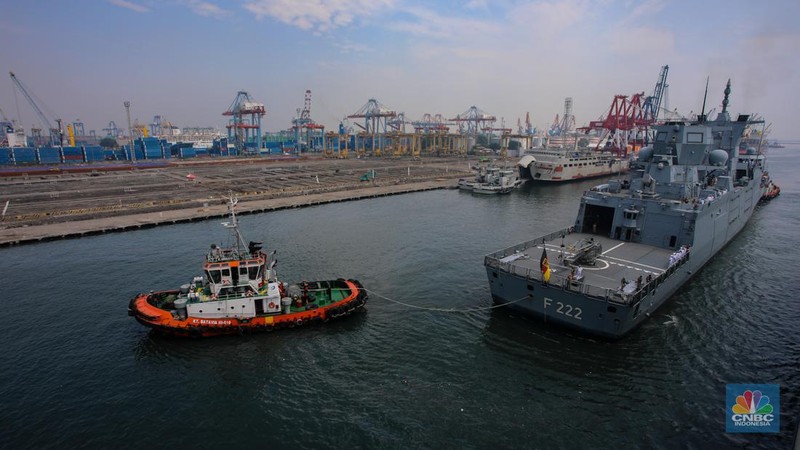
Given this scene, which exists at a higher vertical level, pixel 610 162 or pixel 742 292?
pixel 610 162

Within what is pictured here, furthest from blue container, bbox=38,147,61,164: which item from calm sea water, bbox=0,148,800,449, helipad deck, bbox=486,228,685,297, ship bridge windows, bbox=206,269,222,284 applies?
helipad deck, bbox=486,228,685,297

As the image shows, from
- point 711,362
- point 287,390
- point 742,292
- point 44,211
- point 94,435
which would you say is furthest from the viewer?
point 44,211

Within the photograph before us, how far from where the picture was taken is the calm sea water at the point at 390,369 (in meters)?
18.0

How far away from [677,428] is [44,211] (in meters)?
71.0

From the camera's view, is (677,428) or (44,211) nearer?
(677,428)

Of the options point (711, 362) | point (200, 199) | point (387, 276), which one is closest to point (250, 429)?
point (387, 276)

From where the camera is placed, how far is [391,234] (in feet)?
158

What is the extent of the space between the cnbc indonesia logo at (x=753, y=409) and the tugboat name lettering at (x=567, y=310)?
24.3 ft

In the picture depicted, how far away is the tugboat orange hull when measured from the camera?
24656 mm

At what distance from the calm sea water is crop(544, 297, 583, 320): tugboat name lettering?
5.08ft

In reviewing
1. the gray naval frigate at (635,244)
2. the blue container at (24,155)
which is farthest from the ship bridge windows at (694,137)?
the blue container at (24,155)

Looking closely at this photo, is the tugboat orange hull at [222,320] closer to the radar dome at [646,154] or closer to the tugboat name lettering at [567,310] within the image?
the tugboat name lettering at [567,310]

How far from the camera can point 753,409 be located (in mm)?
19672

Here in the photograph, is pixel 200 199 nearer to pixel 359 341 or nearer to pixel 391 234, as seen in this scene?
pixel 391 234
